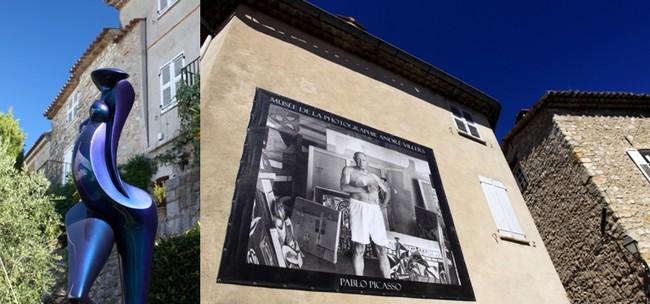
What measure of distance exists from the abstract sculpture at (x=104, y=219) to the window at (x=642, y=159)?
9.46 metres

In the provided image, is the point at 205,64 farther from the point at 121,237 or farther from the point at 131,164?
the point at 121,237

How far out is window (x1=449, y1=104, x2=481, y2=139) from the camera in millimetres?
7031

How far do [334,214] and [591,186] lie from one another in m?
5.95

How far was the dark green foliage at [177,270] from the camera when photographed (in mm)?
2451

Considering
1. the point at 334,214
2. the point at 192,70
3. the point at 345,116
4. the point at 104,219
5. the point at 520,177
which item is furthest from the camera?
the point at 520,177

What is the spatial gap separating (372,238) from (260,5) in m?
2.97

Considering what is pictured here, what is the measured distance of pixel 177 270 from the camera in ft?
8.46

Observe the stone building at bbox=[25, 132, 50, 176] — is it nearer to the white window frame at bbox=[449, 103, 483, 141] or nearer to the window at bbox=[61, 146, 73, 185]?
the window at bbox=[61, 146, 73, 185]

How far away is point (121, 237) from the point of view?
5.00 feet

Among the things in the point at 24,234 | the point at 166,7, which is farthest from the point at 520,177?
the point at 24,234

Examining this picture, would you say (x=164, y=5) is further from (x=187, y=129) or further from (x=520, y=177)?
(x=520, y=177)

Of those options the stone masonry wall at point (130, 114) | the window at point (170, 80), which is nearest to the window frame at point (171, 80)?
the window at point (170, 80)

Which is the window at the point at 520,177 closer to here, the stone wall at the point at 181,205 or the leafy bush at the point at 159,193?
the stone wall at the point at 181,205

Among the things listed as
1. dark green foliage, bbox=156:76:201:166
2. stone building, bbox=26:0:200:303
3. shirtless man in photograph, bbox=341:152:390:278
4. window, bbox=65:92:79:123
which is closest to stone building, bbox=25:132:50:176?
stone building, bbox=26:0:200:303
